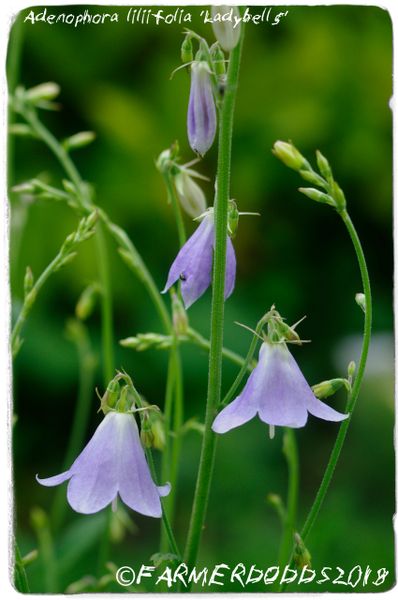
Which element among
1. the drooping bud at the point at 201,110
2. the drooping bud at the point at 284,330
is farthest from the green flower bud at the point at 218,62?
the drooping bud at the point at 284,330

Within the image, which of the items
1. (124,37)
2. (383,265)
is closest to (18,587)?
(383,265)

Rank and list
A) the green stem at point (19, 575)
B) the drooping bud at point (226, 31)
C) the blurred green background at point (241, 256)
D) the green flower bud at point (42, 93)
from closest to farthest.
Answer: the drooping bud at point (226, 31)
the green stem at point (19, 575)
the green flower bud at point (42, 93)
the blurred green background at point (241, 256)

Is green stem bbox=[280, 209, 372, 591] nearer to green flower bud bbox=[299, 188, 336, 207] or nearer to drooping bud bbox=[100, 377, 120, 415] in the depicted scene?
green flower bud bbox=[299, 188, 336, 207]

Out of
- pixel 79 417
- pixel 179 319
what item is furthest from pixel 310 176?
pixel 79 417

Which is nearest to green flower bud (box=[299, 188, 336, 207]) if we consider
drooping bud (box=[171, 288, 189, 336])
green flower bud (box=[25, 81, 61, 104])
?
drooping bud (box=[171, 288, 189, 336])

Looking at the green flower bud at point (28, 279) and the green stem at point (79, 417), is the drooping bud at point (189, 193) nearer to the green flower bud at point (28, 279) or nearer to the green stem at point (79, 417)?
the green flower bud at point (28, 279)

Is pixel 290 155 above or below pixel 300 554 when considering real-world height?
above

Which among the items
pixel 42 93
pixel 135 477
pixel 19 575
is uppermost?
pixel 42 93

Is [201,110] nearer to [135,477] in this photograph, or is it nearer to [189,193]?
[189,193]
